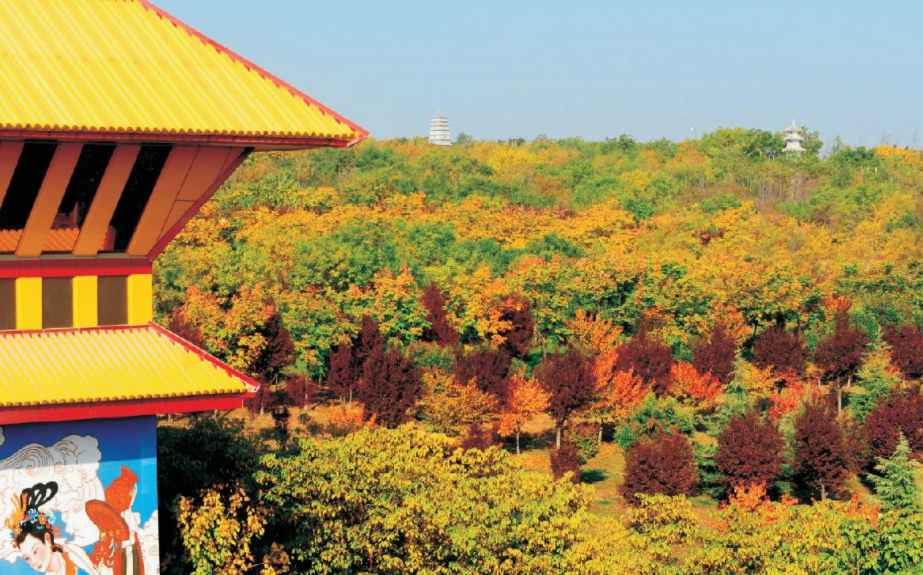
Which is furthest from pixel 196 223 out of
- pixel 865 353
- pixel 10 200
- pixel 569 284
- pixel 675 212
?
pixel 10 200

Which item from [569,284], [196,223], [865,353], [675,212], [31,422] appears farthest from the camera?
[675,212]

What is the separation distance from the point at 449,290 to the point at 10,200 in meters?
31.6

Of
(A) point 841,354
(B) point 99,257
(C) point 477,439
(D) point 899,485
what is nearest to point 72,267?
(B) point 99,257

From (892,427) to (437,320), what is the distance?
15.5 metres

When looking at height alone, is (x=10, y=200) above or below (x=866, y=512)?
above

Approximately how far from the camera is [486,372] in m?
34.5

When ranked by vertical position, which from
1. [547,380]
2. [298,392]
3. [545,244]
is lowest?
[298,392]

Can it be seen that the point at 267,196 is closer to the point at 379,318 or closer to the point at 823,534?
the point at 379,318

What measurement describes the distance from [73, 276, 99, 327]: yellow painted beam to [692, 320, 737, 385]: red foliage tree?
27.0 meters

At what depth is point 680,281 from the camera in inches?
1715

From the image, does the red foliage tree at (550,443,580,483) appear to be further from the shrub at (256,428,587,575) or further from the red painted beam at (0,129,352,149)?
the red painted beam at (0,129,352,149)

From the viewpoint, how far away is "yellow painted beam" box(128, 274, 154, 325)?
530 inches

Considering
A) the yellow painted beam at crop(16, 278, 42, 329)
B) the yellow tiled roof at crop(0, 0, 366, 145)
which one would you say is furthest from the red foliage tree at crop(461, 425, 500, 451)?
the yellow painted beam at crop(16, 278, 42, 329)

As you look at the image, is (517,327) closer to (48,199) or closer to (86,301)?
(86,301)
